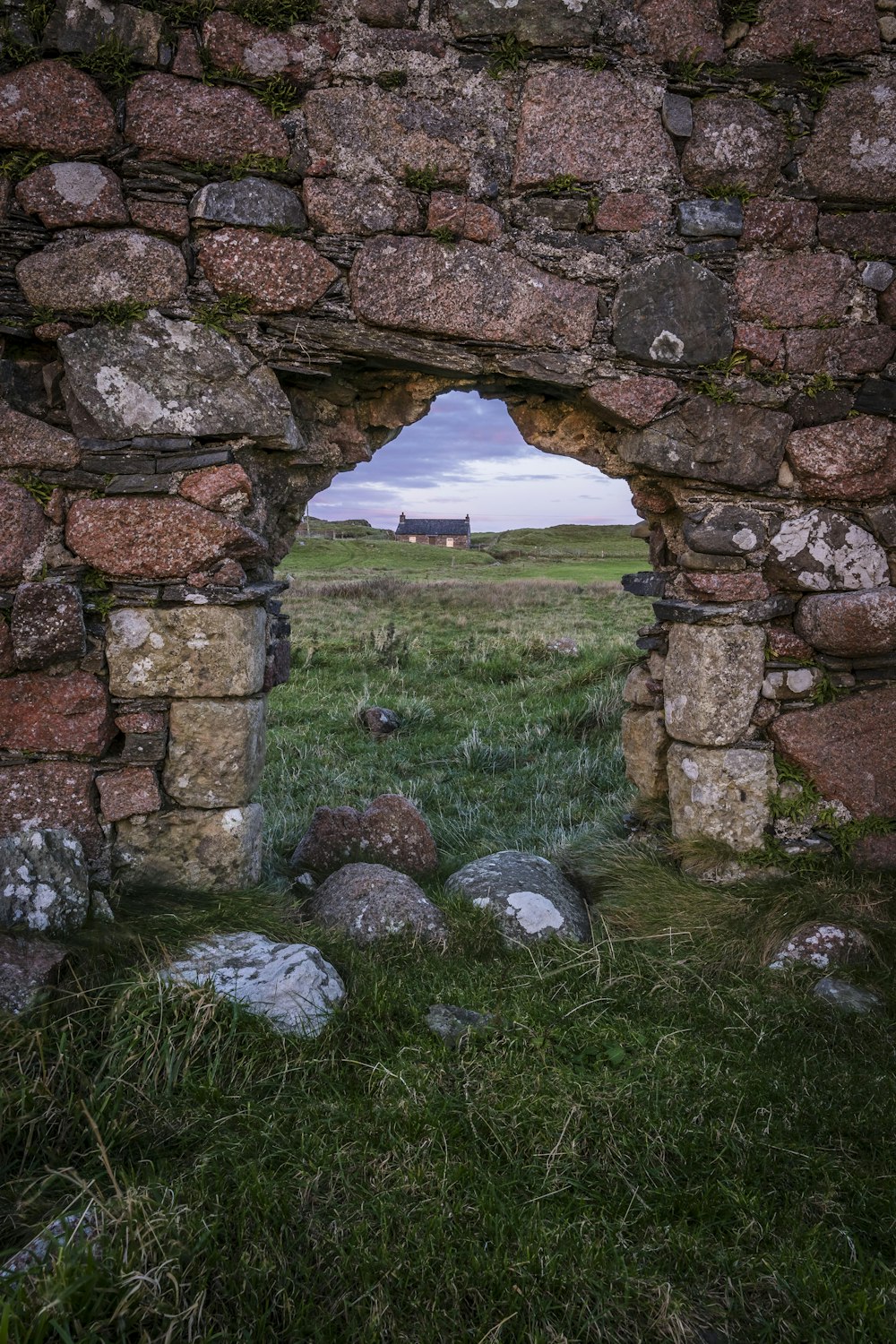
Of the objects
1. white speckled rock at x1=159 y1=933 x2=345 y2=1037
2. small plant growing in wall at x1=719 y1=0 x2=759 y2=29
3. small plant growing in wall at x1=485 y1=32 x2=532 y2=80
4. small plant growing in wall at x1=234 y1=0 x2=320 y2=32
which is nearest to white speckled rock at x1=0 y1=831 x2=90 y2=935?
white speckled rock at x1=159 y1=933 x2=345 y2=1037

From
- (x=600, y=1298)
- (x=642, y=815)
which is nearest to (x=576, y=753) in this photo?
(x=642, y=815)

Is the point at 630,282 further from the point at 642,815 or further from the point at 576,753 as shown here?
the point at 576,753

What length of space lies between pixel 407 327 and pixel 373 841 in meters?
2.61

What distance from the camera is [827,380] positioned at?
379 centimetres

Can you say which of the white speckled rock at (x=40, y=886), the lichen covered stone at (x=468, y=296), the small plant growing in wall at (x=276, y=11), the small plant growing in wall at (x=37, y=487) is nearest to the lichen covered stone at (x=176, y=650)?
the small plant growing in wall at (x=37, y=487)

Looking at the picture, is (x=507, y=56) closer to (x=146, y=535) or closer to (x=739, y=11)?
(x=739, y=11)

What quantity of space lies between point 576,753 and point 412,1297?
5132 mm

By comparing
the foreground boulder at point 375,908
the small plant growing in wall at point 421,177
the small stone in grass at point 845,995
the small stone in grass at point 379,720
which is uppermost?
the small plant growing in wall at point 421,177

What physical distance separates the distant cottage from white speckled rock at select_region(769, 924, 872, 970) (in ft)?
200

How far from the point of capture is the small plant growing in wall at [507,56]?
3.59 metres

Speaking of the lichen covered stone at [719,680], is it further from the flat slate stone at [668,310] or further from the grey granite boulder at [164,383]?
the grey granite boulder at [164,383]

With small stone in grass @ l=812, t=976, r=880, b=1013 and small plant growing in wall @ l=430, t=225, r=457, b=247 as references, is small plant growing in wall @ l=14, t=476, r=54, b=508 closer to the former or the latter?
small plant growing in wall @ l=430, t=225, r=457, b=247

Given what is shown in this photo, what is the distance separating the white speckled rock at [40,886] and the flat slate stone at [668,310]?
130 inches

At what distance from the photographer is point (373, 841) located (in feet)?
14.5
